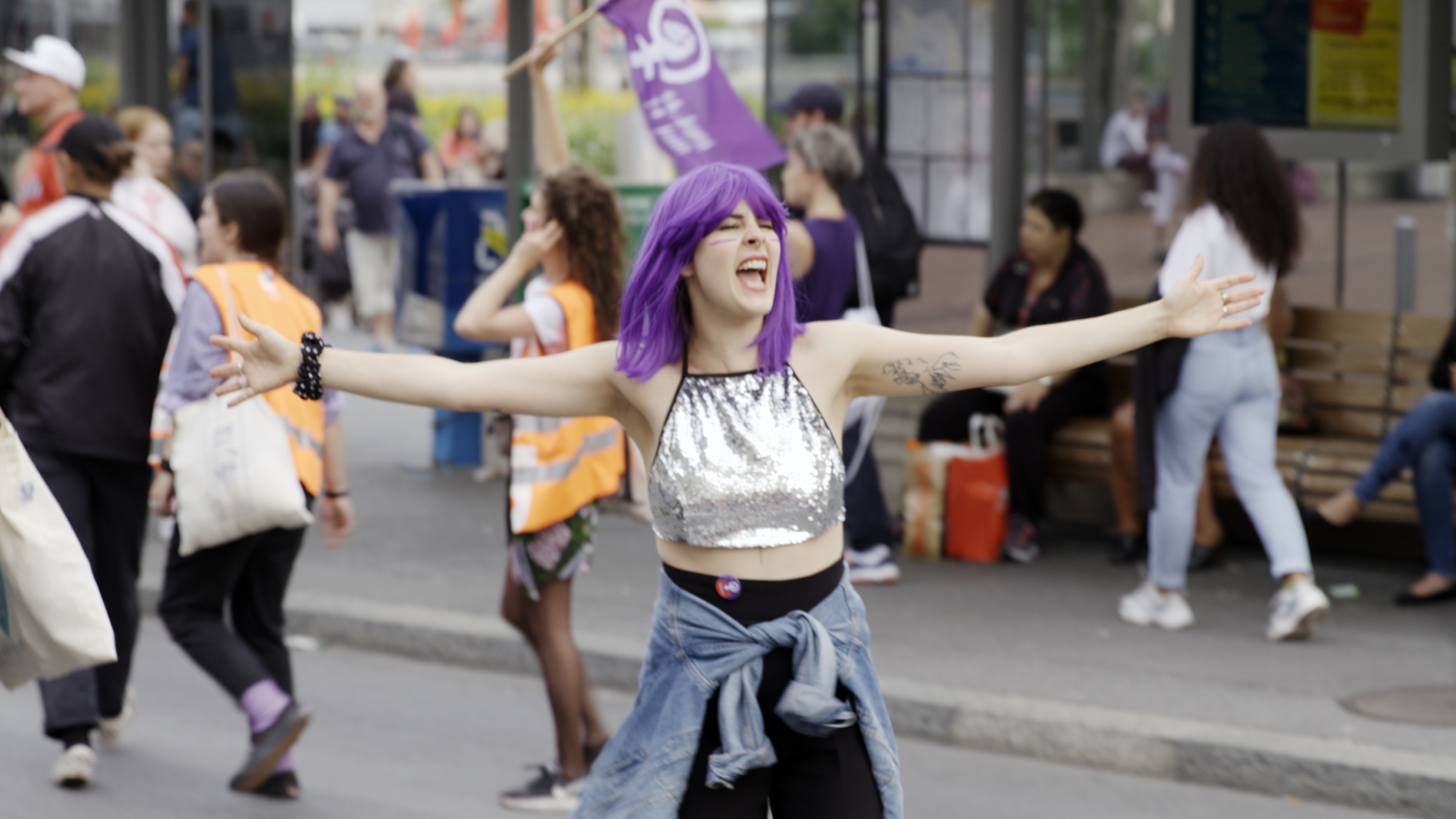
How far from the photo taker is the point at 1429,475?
23.6 feet

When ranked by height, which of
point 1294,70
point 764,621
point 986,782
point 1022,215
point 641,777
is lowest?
point 986,782

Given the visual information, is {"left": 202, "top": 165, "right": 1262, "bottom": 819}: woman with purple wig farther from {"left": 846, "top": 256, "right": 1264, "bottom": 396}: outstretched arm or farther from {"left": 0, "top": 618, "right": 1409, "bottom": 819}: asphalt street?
{"left": 0, "top": 618, "right": 1409, "bottom": 819}: asphalt street

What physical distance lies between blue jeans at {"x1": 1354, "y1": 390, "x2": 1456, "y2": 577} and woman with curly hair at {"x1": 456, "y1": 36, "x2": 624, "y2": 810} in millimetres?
3433

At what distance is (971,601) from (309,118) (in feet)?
51.2

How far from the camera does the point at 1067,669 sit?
6488 millimetres

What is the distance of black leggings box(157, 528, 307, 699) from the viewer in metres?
5.35

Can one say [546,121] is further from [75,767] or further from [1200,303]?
[1200,303]

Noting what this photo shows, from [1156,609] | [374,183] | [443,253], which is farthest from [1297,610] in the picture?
[374,183]

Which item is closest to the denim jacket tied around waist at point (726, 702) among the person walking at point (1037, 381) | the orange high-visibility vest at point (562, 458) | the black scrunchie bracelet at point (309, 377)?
the black scrunchie bracelet at point (309, 377)

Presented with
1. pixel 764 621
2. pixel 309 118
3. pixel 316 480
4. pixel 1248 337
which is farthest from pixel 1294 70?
pixel 309 118

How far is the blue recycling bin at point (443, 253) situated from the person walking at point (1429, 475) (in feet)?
15.2

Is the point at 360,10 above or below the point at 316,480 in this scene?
above

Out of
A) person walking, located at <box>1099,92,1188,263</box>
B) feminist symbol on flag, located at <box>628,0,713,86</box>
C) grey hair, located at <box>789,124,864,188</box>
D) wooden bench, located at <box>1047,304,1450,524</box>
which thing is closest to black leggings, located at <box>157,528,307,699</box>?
feminist symbol on flag, located at <box>628,0,713,86</box>

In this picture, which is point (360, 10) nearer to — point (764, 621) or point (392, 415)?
point (392, 415)
